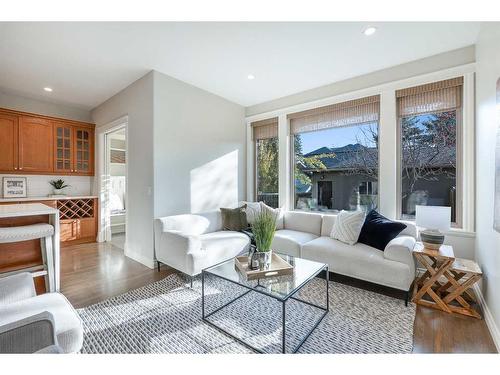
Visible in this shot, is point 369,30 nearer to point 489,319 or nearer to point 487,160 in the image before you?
point 487,160

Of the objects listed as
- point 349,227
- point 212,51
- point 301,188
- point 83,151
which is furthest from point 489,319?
point 83,151

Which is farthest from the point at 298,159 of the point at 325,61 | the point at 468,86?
the point at 468,86

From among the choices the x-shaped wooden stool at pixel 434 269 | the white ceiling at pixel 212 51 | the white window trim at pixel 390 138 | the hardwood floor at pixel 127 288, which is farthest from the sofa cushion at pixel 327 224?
the white ceiling at pixel 212 51

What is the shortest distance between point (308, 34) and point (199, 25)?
3.59 ft

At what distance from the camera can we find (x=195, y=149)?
369cm

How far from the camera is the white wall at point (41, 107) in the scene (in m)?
3.90

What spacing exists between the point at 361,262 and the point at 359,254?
84mm

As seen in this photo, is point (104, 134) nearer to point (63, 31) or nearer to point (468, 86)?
point (63, 31)

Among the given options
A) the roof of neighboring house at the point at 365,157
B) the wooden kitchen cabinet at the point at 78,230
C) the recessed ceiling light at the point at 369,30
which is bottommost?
the wooden kitchen cabinet at the point at 78,230

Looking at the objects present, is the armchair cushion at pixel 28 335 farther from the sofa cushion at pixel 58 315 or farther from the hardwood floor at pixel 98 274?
the hardwood floor at pixel 98 274

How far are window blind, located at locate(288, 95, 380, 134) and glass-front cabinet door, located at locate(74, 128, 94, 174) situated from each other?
4.07 m

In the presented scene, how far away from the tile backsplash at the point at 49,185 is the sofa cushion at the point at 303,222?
425 centimetres

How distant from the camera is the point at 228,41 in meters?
2.46
